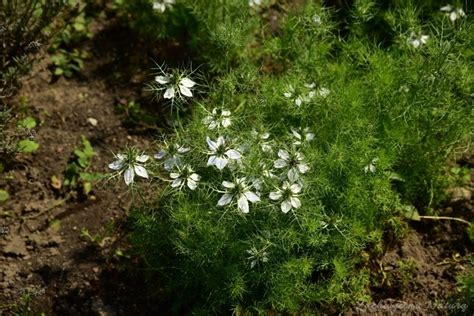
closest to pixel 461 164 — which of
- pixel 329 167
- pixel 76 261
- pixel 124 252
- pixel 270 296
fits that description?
pixel 329 167

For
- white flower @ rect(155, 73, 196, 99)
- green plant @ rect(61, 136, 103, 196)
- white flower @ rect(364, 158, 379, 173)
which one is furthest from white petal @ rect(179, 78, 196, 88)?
green plant @ rect(61, 136, 103, 196)

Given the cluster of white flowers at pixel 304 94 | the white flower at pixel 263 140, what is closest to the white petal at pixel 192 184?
the white flower at pixel 263 140

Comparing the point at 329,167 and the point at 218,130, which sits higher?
the point at 218,130

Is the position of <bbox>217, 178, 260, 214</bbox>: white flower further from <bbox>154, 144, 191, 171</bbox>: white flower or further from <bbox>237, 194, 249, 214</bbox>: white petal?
<bbox>154, 144, 191, 171</bbox>: white flower

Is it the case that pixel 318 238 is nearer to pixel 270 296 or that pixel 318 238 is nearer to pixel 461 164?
pixel 270 296

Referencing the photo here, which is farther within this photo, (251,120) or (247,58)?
(247,58)

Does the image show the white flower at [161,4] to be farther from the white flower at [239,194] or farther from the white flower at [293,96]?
the white flower at [239,194]
